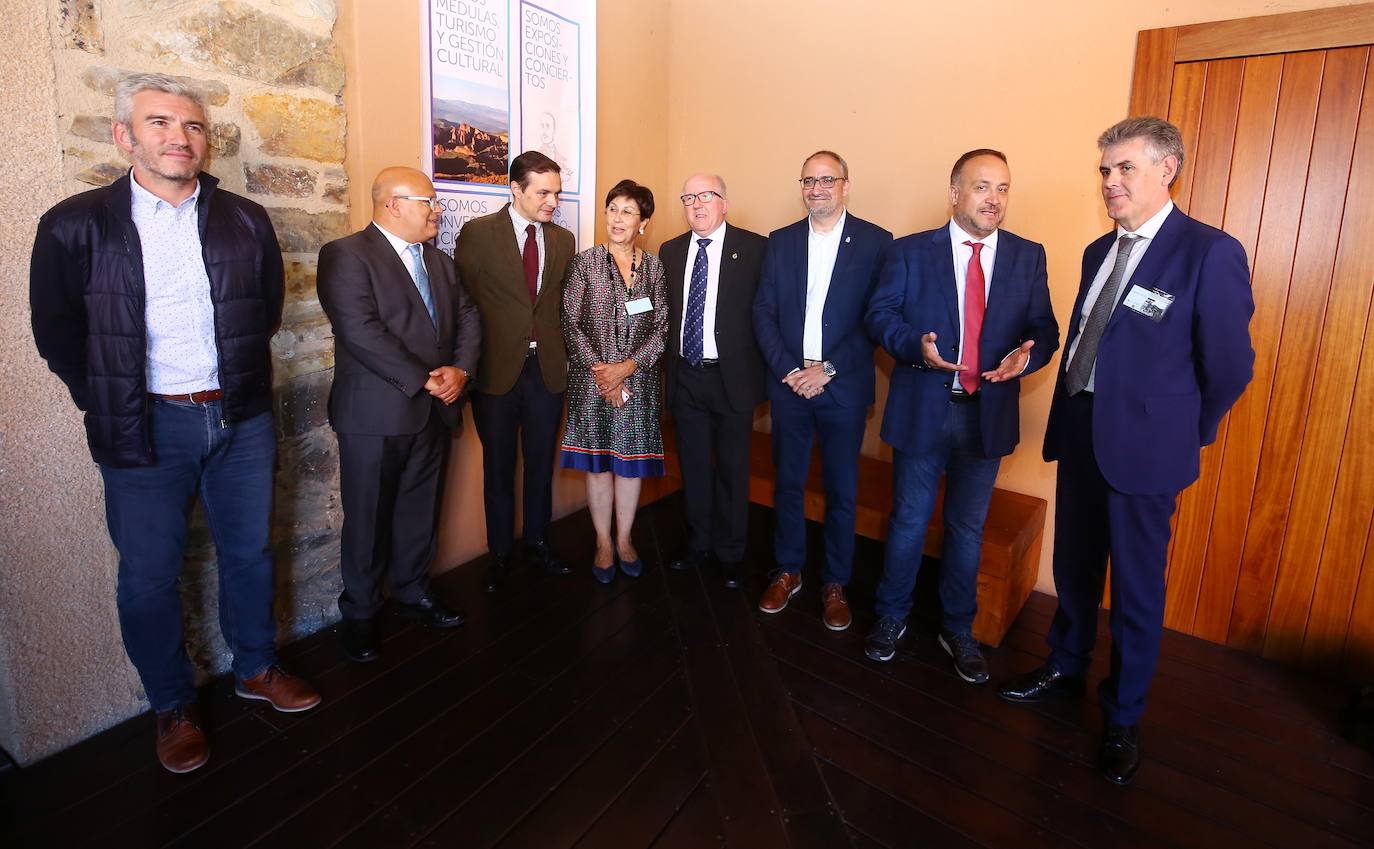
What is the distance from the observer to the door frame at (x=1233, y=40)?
8.37ft

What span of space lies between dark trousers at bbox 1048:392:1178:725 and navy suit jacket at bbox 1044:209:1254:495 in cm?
11

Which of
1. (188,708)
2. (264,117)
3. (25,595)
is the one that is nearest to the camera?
(25,595)

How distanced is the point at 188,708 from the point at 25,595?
0.55 metres

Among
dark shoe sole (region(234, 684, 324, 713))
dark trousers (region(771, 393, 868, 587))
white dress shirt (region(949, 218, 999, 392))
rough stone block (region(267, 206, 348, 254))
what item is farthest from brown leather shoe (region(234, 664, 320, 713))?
white dress shirt (region(949, 218, 999, 392))

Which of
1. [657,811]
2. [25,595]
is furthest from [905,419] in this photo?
[25,595]

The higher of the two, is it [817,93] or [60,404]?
[817,93]

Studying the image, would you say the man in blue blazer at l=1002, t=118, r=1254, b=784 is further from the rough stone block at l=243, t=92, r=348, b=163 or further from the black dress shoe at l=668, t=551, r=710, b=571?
the rough stone block at l=243, t=92, r=348, b=163

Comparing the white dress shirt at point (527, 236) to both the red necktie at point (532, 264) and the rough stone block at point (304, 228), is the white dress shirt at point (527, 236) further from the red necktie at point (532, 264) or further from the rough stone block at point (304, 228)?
the rough stone block at point (304, 228)

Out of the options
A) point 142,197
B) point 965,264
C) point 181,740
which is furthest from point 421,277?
point 965,264

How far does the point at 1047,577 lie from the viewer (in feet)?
11.6

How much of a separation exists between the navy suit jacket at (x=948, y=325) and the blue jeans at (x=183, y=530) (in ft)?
7.26

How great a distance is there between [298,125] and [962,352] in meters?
2.48

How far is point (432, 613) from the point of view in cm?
300

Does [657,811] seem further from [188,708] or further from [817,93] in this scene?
[817,93]
